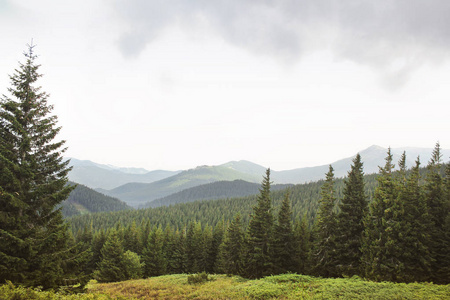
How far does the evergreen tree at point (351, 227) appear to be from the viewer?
2909 cm

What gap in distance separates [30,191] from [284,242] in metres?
32.6

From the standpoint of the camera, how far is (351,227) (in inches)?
1177

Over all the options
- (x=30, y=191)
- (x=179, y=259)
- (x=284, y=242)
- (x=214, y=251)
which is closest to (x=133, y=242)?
(x=179, y=259)

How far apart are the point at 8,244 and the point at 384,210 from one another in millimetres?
32800

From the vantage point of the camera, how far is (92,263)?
56.6 meters

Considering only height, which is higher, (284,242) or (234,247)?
(284,242)

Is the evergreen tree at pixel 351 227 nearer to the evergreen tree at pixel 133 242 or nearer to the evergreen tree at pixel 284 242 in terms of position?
the evergreen tree at pixel 284 242

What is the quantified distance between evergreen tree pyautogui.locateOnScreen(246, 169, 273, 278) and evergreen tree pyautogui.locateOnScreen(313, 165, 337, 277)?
21.7ft

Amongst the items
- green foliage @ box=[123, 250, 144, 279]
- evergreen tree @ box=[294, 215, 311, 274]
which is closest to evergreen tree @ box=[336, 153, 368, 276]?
evergreen tree @ box=[294, 215, 311, 274]

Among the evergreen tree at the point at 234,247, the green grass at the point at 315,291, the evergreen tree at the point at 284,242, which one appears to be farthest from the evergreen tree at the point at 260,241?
the green grass at the point at 315,291

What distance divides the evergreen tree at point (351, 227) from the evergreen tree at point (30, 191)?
96.1 feet

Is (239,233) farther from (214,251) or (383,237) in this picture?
(383,237)

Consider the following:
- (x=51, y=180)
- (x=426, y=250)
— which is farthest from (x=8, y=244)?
(x=426, y=250)

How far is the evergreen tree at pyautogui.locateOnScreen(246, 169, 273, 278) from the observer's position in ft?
113
